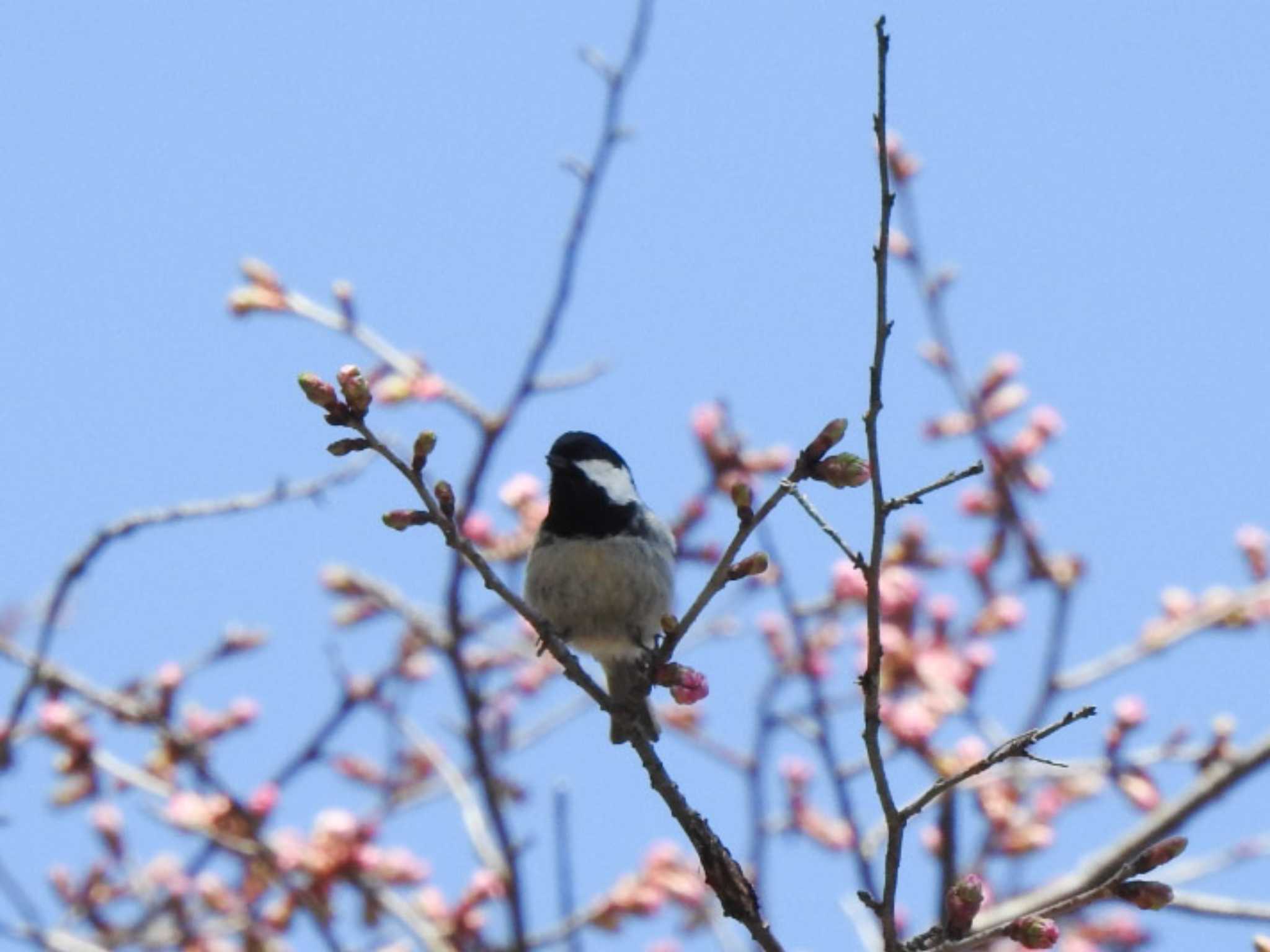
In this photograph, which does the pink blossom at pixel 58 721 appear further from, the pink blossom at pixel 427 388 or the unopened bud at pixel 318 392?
the unopened bud at pixel 318 392

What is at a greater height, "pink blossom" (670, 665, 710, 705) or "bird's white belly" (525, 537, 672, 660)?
"bird's white belly" (525, 537, 672, 660)

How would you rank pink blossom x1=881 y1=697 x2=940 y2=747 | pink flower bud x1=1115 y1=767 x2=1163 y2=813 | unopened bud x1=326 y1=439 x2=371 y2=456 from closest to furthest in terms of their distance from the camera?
1. unopened bud x1=326 y1=439 x2=371 y2=456
2. pink flower bud x1=1115 y1=767 x2=1163 y2=813
3. pink blossom x1=881 y1=697 x2=940 y2=747

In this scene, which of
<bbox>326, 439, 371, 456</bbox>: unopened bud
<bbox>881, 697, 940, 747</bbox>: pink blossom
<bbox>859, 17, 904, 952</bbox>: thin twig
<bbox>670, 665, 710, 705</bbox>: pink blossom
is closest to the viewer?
<bbox>859, 17, 904, 952</bbox>: thin twig

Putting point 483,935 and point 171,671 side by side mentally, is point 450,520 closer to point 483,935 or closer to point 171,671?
point 171,671

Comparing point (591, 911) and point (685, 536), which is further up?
point (685, 536)

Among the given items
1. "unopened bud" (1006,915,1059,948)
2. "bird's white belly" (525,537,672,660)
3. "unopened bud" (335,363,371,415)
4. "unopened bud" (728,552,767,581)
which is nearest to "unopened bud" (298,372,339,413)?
"unopened bud" (335,363,371,415)

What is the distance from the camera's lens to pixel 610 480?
4.53m

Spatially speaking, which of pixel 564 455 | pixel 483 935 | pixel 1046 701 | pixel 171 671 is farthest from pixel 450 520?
pixel 483 935

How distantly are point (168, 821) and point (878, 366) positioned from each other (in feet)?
11.9

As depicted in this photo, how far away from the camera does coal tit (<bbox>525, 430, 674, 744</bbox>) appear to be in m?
4.23

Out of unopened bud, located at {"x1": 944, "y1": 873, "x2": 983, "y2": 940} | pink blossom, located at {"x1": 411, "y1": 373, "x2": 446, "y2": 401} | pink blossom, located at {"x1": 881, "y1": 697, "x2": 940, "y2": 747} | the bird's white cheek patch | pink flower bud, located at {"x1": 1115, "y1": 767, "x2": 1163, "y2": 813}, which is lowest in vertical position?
unopened bud, located at {"x1": 944, "y1": 873, "x2": 983, "y2": 940}

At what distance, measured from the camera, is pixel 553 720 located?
5695 millimetres

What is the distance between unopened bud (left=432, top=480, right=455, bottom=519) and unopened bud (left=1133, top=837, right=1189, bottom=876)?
3.78ft

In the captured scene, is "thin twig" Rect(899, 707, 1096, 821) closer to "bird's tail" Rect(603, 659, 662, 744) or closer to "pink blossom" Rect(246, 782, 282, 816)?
"bird's tail" Rect(603, 659, 662, 744)
